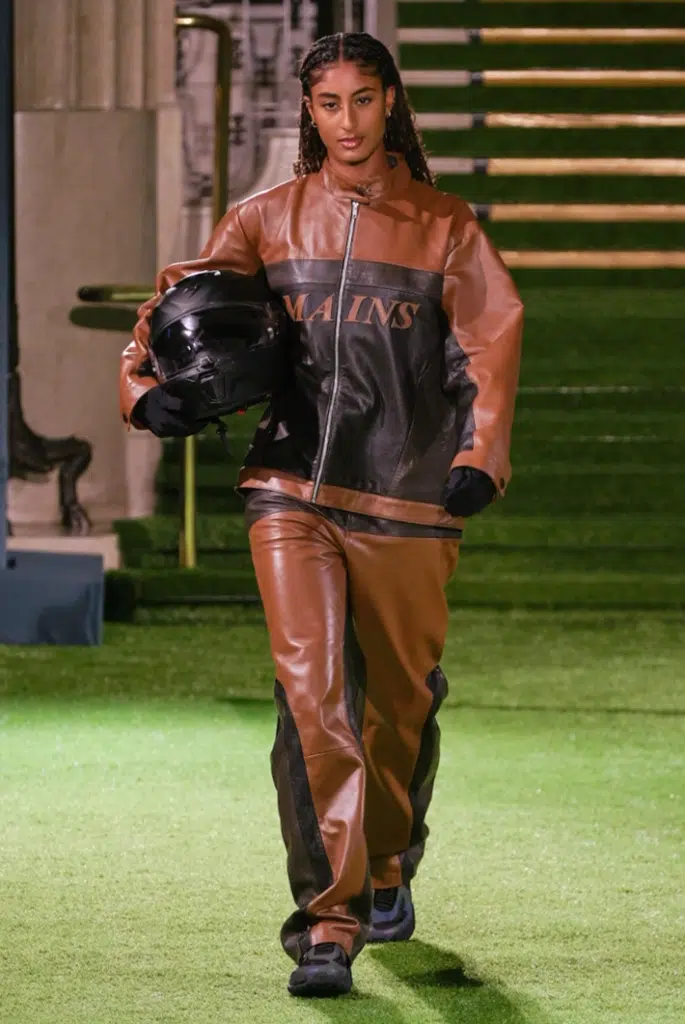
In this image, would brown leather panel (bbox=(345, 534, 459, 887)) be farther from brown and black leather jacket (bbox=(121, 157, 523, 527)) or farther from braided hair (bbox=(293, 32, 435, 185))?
braided hair (bbox=(293, 32, 435, 185))

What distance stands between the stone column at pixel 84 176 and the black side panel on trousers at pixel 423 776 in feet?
22.3

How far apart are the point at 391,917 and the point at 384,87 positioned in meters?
1.64

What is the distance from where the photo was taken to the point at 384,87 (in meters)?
4.17

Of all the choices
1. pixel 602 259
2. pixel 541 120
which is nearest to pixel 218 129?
pixel 602 259

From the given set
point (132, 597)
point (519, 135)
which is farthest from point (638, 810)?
point (519, 135)

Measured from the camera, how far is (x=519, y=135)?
1292 cm

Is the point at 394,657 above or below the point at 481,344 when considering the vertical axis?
below

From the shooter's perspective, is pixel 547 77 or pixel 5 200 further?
pixel 547 77

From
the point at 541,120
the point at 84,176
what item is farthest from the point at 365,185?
the point at 541,120

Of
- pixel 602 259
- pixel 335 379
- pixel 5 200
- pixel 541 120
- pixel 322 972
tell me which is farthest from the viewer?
pixel 541 120

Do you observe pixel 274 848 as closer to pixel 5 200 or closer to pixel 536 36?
pixel 5 200

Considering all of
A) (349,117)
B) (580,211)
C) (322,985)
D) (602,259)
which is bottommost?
(602,259)

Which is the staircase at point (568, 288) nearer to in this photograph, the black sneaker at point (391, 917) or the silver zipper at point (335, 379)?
the black sneaker at point (391, 917)

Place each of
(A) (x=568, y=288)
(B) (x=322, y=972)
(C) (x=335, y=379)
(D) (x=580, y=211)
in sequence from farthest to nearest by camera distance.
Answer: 1. (D) (x=580, y=211)
2. (A) (x=568, y=288)
3. (C) (x=335, y=379)
4. (B) (x=322, y=972)
